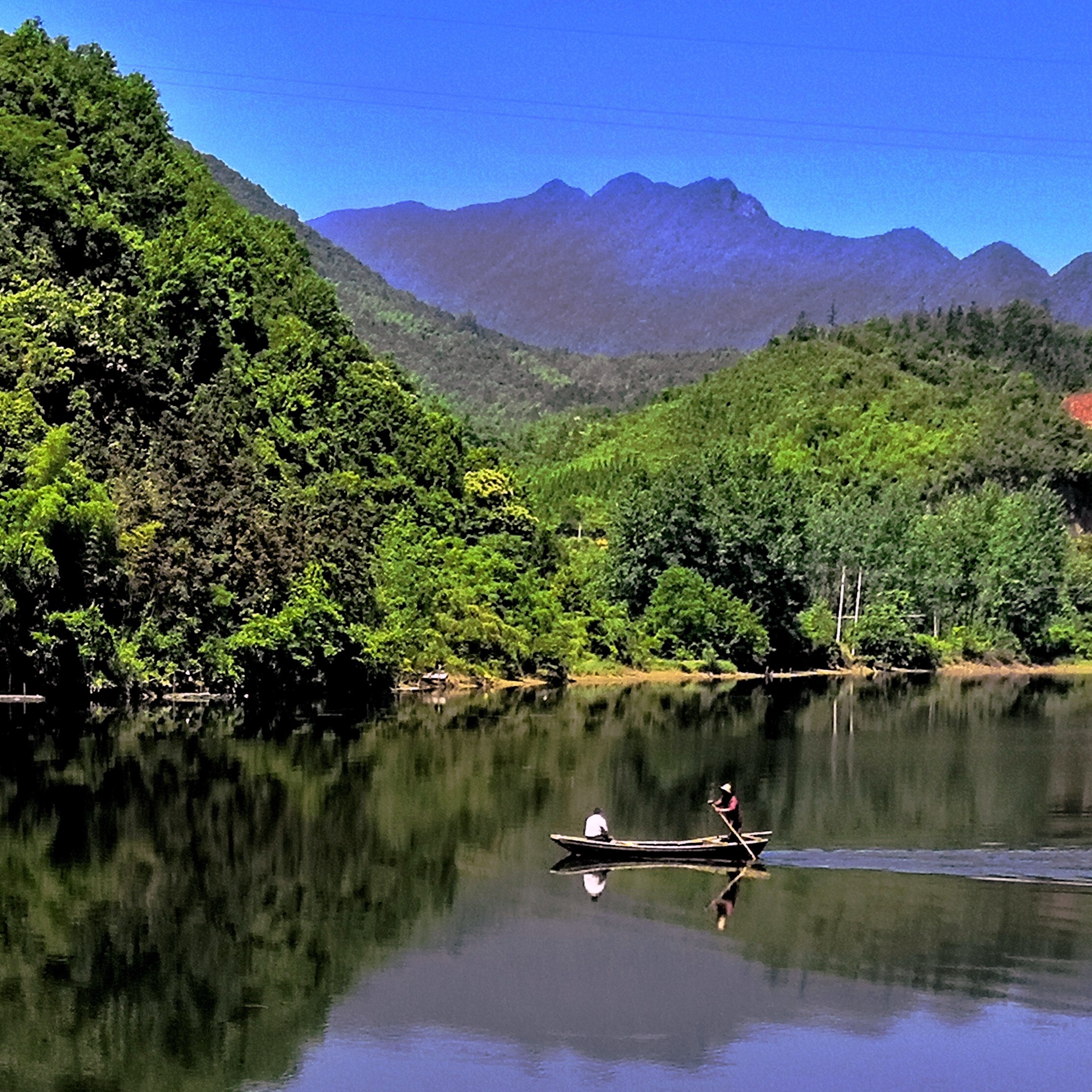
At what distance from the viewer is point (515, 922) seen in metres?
26.2

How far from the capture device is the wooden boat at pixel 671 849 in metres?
29.9

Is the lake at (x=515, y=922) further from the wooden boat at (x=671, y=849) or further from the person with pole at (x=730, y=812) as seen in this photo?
the person with pole at (x=730, y=812)

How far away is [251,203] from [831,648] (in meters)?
122

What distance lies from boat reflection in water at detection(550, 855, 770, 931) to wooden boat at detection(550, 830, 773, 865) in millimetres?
84

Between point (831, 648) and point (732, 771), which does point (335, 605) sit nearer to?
point (732, 771)

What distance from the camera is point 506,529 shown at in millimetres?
81812

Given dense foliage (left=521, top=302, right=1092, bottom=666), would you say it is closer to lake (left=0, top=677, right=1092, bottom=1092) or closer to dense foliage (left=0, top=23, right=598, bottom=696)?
dense foliage (left=0, top=23, right=598, bottom=696)

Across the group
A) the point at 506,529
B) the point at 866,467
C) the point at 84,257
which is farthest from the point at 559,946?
the point at 866,467

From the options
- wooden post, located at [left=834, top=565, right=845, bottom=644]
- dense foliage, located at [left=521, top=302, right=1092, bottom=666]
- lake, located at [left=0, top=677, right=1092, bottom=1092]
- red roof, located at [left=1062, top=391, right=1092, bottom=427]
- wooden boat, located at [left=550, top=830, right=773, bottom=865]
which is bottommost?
lake, located at [left=0, top=677, right=1092, bottom=1092]

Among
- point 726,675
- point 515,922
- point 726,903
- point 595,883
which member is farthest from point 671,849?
point 726,675

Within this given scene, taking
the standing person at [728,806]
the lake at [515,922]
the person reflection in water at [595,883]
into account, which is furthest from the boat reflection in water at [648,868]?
the standing person at [728,806]

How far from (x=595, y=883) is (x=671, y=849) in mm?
2080

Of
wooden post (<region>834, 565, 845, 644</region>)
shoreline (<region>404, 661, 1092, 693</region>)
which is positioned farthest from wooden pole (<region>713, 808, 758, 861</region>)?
wooden post (<region>834, 565, 845, 644</region>)

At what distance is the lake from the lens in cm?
1962
